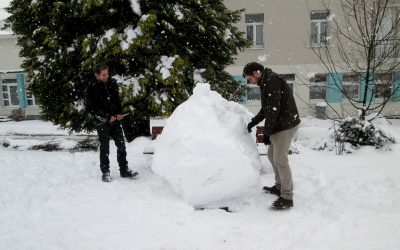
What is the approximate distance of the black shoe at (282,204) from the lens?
167 inches

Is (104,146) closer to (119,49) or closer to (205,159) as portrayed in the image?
(205,159)

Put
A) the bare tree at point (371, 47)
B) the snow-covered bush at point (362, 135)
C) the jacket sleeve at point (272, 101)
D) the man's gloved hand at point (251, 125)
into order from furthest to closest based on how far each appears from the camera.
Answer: the bare tree at point (371, 47), the snow-covered bush at point (362, 135), the man's gloved hand at point (251, 125), the jacket sleeve at point (272, 101)

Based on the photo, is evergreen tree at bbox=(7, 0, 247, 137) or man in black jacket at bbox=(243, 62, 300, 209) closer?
man in black jacket at bbox=(243, 62, 300, 209)

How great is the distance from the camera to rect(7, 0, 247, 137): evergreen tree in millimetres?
7504

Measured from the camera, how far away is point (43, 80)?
7.80 m

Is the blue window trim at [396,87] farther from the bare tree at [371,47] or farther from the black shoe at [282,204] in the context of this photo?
the black shoe at [282,204]

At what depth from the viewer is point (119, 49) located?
7.39 metres

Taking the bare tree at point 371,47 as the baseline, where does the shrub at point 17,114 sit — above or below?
below

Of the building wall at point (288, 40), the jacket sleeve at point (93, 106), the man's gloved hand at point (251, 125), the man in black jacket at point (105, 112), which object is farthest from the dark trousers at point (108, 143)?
the building wall at point (288, 40)

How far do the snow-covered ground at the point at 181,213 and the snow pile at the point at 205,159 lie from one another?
5.4 inches

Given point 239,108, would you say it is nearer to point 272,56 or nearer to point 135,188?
point 135,188

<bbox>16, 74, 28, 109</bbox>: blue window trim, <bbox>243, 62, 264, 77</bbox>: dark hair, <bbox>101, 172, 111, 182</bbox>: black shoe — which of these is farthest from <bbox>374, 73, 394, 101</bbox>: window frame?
<bbox>16, 74, 28, 109</bbox>: blue window trim

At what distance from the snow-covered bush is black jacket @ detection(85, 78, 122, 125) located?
16.0ft

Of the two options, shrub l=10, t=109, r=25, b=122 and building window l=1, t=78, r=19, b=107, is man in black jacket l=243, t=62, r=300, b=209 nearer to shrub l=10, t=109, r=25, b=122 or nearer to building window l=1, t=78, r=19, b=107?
shrub l=10, t=109, r=25, b=122
